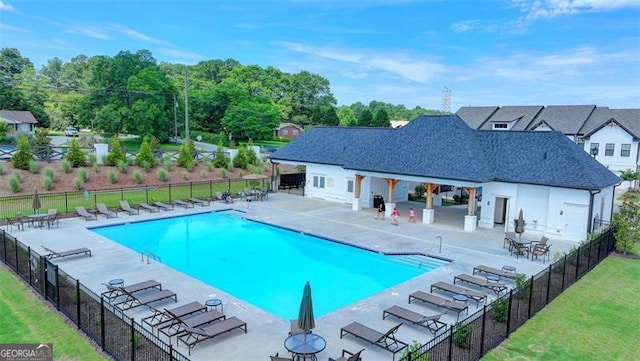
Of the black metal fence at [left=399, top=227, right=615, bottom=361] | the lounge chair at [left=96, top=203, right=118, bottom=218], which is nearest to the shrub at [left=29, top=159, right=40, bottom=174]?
the lounge chair at [left=96, top=203, right=118, bottom=218]

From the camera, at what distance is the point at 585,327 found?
11344 millimetres

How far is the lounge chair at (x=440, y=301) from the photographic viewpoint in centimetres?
1162

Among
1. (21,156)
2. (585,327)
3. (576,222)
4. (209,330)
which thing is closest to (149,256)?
(209,330)

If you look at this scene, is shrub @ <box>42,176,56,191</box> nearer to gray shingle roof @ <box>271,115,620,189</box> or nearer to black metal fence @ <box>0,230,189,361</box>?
black metal fence @ <box>0,230,189,361</box>

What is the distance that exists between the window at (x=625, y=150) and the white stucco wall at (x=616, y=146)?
16 centimetres

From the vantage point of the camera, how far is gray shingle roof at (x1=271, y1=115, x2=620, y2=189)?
21562mm

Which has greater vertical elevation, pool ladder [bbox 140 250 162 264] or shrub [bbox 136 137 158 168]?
shrub [bbox 136 137 158 168]

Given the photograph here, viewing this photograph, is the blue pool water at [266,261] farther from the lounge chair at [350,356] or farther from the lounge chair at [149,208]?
the lounge chair at [350,356]

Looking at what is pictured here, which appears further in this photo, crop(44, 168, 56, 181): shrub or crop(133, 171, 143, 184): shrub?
crop(133, 171, 143, 184): shrub

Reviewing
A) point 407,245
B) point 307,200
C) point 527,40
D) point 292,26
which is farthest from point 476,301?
point 292,26

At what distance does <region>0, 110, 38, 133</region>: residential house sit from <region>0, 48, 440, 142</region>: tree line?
9.58 feet

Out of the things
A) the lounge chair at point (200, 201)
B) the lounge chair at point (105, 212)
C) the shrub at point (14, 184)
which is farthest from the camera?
the lounge chair at point (200, 201)

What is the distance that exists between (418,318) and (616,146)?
42573mm

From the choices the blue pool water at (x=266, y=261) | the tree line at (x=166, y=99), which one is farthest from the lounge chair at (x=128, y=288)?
the tree line at (x=166, y=99)
